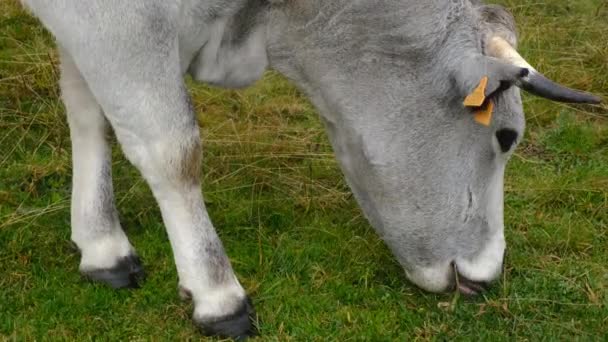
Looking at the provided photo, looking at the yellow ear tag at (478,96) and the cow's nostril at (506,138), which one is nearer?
the yellow ear tag at (478,96)

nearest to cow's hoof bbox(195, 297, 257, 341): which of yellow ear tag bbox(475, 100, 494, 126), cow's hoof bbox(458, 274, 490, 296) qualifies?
cow's hoof bbox(458, 274, 490, 296)

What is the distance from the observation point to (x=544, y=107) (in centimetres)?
704

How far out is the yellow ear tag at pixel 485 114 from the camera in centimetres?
423

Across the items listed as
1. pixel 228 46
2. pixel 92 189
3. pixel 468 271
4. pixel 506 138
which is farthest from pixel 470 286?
pixel 92 189

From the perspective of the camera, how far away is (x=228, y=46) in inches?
183

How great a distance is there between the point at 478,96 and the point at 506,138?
520 millimetres

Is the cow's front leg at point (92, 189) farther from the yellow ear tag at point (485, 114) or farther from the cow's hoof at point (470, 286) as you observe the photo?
the yellow ear tag at point (485, 114)

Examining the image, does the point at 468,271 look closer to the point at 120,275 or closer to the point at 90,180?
the point at 120,275

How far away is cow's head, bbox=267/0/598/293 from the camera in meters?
4.38

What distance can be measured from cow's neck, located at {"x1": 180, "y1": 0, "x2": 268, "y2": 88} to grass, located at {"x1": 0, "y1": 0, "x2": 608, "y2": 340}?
1029mm

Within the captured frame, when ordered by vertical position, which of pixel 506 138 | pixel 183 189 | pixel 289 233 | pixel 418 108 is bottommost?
pixel 289 233

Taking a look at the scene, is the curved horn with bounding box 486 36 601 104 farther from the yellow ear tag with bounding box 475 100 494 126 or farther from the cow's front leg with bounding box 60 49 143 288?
the cow's front leg with bounding box 60 49 143 288

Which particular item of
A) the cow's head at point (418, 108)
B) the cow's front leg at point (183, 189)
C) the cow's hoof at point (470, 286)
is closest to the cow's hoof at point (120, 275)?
the cow's front leg at point (183, 189)

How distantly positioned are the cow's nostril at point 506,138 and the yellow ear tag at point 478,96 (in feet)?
1.38
